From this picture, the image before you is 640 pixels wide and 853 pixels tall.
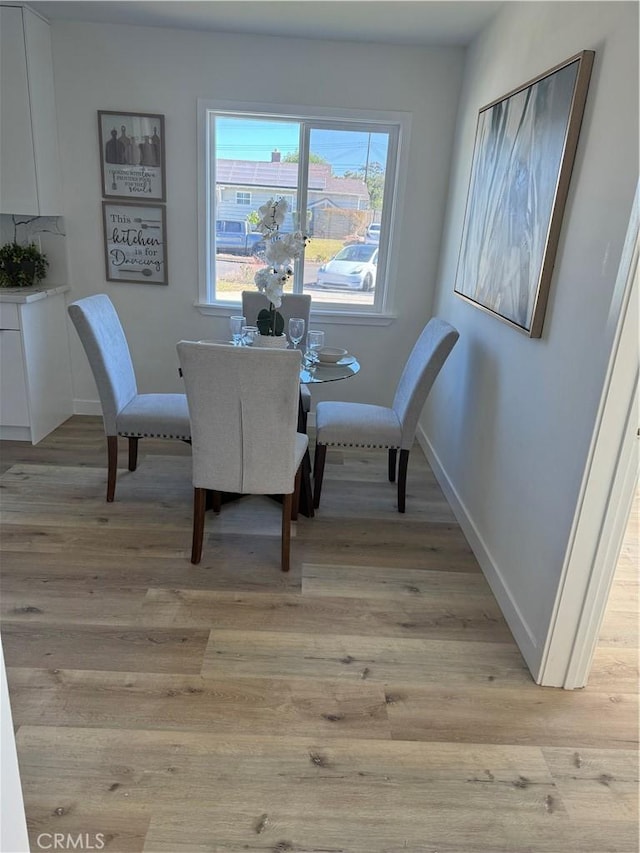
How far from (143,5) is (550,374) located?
116 inches

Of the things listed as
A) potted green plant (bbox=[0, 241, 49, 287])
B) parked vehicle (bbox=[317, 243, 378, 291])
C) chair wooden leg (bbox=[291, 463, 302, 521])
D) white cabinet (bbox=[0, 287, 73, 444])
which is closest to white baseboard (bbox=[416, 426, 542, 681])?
chair wooden leg (bbox=[291, 463, 302, 521])

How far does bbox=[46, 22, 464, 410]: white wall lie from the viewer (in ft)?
11.3

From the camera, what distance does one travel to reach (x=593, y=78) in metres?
1.80

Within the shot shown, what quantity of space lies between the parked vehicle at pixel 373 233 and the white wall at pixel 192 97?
172 millimetres

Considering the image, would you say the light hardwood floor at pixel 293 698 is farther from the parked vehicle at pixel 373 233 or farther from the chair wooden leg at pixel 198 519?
the parked vehicle at pixel 373 233

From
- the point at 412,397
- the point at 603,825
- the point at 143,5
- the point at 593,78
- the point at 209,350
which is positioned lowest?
the point at 603,825

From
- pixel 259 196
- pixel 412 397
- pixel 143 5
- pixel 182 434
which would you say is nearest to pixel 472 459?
pixel 412 397

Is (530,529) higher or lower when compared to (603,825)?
higher

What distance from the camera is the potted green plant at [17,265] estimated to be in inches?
140

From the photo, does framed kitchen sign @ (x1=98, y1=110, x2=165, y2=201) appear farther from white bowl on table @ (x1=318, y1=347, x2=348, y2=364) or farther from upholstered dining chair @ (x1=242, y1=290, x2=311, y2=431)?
white bowl on table @ (x1=318, y1=347, x2=348, y2=364)

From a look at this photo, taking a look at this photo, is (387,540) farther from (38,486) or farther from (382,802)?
(38,486)

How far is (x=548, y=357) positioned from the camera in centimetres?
204

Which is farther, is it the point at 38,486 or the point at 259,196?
the point at 259,196

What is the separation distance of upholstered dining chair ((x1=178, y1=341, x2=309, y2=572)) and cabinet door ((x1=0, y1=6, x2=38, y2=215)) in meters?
2.15
